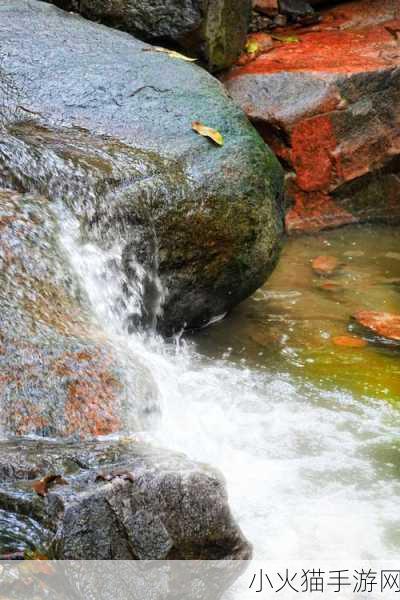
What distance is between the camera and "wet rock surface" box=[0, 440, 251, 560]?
2.38 m

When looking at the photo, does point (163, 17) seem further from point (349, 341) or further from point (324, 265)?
point (349, 341)

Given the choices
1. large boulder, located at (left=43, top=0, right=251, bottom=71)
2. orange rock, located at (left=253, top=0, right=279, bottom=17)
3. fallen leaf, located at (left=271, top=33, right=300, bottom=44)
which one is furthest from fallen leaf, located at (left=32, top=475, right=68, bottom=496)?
orange rock, located at (left=253, top=0, right=279, bottom=17)

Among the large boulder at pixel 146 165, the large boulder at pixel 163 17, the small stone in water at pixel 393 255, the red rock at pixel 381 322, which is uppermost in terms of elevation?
the large boulder at pixel 163 17

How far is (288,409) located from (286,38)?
182 inches

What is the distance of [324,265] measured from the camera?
6102 millimetres

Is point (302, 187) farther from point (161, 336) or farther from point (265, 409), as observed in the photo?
point (265, 409)

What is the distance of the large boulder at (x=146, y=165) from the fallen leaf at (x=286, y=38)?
2.75 metres

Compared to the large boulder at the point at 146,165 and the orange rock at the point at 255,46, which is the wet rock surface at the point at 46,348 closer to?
the large boulder at the point at 146,165

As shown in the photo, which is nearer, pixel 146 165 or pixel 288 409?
pixel 288 409

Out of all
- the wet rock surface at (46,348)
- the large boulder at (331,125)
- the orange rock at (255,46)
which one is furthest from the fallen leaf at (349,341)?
the orange rock at (255,46)

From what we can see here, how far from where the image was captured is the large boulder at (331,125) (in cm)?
660

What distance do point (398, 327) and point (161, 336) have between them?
139cm

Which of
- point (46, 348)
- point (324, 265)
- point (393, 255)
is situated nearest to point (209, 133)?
point (324, 265)

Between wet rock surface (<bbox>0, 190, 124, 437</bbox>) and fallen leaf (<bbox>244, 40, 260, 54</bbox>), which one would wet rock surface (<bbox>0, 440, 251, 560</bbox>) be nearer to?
wet rock surface (<bbox>0, 190, 124, 437</bbox>)
